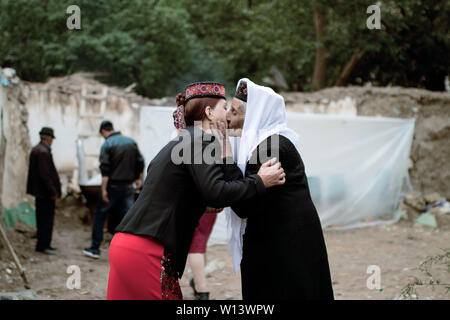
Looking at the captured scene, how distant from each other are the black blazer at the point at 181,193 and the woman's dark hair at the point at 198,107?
12 cm

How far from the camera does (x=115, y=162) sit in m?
6.28

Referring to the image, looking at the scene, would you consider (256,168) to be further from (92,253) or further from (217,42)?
(217,42)

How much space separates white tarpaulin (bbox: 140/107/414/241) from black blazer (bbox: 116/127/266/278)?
5.20 meters

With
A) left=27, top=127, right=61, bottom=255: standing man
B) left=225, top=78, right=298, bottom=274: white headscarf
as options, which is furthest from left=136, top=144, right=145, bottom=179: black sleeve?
left=225, top=78, right=298, bottom=274: white headscarf

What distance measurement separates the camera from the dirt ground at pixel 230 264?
Result: 5059 mm

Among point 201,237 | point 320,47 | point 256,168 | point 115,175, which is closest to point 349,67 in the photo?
point 320,47

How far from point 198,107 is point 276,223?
75cm

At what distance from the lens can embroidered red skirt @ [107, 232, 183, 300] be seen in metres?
2.22

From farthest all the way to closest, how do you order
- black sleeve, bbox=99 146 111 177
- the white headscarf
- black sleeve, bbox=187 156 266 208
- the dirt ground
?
black sleeve, bbox=99 146 111 177 < the dirt ground < the white headscarf < black sleeve, bbox=187 156 266 208

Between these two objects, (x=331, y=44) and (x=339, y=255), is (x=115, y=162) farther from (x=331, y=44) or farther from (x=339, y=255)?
(x=331, y=44)

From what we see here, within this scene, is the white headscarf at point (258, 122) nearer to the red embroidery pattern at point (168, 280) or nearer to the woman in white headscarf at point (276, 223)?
the woman in white headscarf at point (276, 223)

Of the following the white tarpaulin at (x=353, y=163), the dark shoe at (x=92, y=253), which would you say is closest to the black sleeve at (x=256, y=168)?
the dark shoe at (x=92, y=253)

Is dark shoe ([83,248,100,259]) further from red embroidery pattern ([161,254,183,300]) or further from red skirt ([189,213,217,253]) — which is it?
red embroidery pattern ([161,254,183,300])

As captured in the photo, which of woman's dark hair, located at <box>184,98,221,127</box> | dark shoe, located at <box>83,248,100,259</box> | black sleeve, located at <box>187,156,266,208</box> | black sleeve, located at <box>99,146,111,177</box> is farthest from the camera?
dark shoe, located at <box>83,248,100,259</box>
